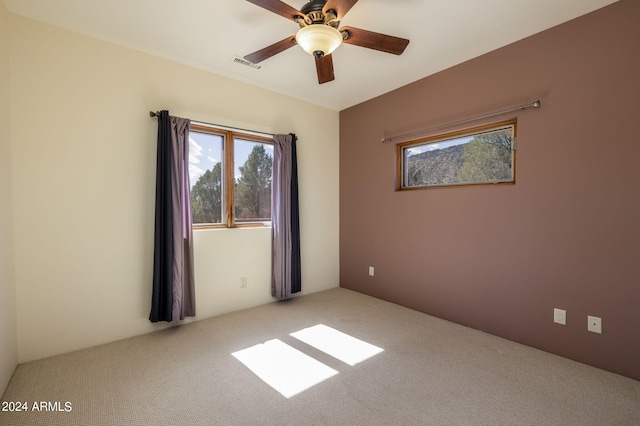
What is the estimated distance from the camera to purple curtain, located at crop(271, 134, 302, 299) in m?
3.40

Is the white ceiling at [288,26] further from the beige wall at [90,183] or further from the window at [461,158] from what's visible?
the window at [461,158]

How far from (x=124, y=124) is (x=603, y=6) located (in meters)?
3.79

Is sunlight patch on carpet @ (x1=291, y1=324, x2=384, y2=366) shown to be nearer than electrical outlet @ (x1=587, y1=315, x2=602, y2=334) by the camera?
No

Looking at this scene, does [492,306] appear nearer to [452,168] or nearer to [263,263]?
[452,168]

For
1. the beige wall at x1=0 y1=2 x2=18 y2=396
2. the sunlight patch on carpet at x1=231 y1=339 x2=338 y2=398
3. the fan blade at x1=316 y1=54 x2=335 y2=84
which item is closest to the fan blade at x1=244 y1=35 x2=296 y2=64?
the fan blade at x1=316 y1=54 x2=335 y2=84

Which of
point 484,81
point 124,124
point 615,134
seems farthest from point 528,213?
point 124,124

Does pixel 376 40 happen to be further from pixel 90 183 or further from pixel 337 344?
pixel 90 183

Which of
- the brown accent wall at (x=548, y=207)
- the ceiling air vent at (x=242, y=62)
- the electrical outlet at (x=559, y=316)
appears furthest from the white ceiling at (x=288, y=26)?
the electrical outlet at (x=559, y=316)

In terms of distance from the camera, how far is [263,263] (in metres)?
3.42

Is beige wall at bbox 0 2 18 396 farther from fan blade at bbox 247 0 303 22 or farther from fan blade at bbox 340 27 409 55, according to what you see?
fan blade at bbox 340 27 409 55

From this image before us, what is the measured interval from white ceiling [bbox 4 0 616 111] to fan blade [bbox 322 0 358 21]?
41cm

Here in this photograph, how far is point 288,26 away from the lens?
7.48ft

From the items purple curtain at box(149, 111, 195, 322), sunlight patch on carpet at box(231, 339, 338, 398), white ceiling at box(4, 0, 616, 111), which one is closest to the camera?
sunlight patch on carpet at box(231, 339, 338, 398)

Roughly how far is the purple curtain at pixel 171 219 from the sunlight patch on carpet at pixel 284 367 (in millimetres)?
849
